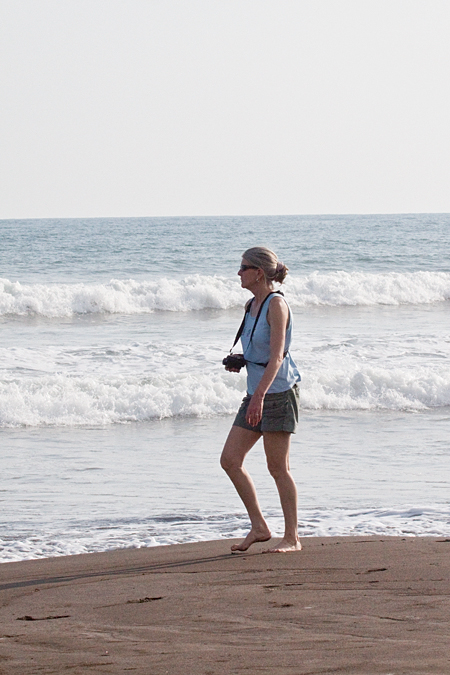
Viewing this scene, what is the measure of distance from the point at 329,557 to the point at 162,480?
2703 millimetres

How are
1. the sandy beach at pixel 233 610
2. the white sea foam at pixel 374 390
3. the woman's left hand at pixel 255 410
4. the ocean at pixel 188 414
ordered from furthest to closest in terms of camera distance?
the white sea foam at pixel 374 390, the ocean at pixel 188 414, the woman's left hand at pixel 255 410, the sandy beach at pixel 233 610

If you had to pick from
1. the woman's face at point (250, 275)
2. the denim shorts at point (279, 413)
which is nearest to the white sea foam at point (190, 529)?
the denim shorts at point (279, 413)

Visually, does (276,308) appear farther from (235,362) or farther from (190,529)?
(190,529)

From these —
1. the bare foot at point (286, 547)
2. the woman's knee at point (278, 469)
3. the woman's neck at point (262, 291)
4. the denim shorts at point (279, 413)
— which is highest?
the woman's neck at point (262, 291)

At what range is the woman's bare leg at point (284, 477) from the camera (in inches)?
172

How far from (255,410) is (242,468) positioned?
1.50ft

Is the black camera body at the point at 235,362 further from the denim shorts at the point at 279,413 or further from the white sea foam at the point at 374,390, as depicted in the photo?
the white sea foam at the point at 374,390

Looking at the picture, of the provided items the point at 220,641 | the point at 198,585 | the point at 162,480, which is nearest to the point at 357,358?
the point at 162,480

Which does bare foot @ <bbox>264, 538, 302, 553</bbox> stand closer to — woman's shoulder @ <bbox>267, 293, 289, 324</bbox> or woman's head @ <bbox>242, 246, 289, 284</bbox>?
woman's shoulder @ <bbox>267, 293, 289, 324</bbox>

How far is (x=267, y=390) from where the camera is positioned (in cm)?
426

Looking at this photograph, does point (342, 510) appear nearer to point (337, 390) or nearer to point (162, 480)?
point (162, 480)

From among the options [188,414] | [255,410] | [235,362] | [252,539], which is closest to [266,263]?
[235,362]

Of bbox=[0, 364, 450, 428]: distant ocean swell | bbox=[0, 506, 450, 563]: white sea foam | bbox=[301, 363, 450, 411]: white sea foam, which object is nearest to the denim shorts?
bbox=[0, 506, 450, 563]: white sea foam

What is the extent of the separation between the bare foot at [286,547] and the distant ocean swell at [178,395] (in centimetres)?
540
